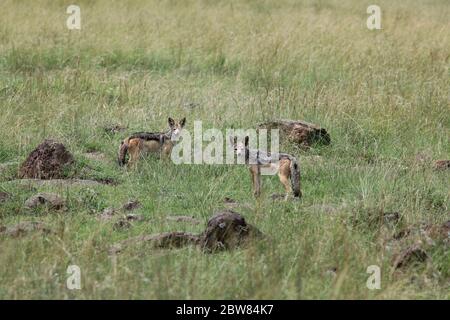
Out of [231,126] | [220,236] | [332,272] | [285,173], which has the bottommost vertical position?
[332,272]

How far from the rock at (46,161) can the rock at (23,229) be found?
5.27 ft

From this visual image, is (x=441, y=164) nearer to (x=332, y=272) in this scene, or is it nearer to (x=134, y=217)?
(x=134, y=217)

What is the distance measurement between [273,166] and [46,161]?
2018 mm

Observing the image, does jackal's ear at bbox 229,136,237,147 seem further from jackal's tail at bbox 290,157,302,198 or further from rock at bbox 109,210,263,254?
rock at bbox 109,210,263,254

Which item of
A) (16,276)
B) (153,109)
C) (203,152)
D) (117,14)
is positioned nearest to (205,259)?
(16,276)

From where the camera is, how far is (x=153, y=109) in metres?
11.2

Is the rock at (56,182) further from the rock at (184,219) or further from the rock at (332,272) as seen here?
the rock at (332,272)

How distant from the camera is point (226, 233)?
22.2 ft

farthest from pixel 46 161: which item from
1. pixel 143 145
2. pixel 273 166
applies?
pixel 273 166

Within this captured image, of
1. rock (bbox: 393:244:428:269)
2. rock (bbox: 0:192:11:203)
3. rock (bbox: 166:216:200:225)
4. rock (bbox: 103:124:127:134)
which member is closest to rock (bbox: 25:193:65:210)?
rock (bbox: 0:192:11:203)

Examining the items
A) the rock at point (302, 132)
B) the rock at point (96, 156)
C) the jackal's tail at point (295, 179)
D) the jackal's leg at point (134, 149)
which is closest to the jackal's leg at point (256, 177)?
the jackal's tail at point (295, 179)

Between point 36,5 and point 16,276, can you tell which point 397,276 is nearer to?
point 16,276

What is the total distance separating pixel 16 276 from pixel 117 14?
1081 centimetres

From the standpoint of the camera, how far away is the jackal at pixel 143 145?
9258 mm
